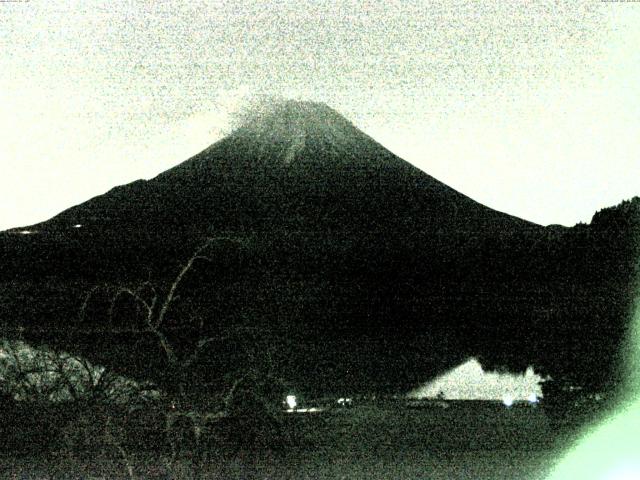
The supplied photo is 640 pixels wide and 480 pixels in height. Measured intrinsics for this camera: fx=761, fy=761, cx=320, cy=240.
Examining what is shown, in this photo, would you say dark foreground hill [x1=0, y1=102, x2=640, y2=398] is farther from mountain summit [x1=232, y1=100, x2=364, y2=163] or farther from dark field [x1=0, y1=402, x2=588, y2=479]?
mountain summit [x1=232, y1=100, x2=364, y2=163]

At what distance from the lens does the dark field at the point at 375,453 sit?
665 cm

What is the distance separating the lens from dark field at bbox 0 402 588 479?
21.8ft

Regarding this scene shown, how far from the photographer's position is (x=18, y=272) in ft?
43.7

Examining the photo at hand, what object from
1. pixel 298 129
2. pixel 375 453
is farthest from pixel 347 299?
pixel 298 129

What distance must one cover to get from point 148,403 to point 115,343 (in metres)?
2.85

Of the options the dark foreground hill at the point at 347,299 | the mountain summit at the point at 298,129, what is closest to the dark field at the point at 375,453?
the dark foreground hill at the point at 347,299

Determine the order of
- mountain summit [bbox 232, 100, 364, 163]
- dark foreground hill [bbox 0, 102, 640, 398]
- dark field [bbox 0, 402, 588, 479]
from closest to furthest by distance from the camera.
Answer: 1. dark field [bbox 0, 402, 588, 479]
2. dark foreground hill [bbox 0, 102, 640, 398]
3. mountain summit [bbox 232, 100, 364, 163]

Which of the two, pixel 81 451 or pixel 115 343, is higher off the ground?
pixel 115 343

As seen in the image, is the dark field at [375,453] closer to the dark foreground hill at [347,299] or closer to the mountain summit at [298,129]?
the dark foreground hill at [347,299]

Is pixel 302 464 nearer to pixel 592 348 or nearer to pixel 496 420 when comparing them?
pixel 496 420

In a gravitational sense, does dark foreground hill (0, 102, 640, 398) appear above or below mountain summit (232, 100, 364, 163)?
below

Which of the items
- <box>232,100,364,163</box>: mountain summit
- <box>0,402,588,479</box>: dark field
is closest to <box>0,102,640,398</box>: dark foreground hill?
<box>0,402,588,479</box>: dark field

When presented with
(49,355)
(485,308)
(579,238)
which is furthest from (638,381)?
(49,355)

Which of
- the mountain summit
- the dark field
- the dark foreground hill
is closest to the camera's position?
the dark field
